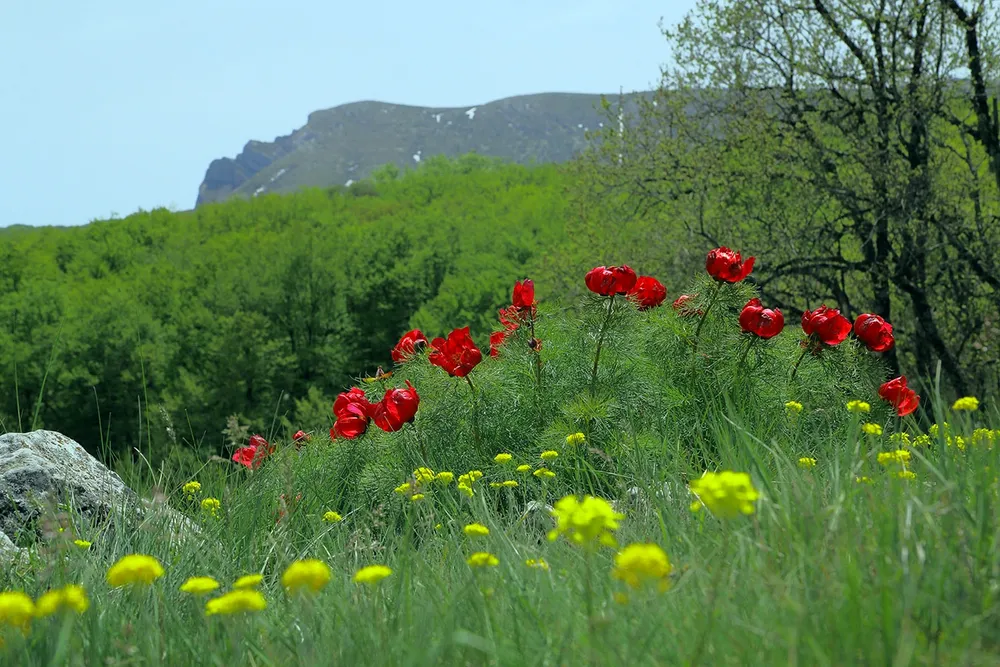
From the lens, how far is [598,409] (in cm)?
425

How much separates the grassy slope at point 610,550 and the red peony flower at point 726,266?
31 centimetres

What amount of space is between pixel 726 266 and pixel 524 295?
996 mm

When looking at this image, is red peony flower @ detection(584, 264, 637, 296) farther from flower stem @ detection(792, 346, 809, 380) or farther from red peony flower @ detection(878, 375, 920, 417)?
red peony flower @ detection(878, 375, 920, 417)

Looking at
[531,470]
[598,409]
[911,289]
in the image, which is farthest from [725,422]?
[911,289]

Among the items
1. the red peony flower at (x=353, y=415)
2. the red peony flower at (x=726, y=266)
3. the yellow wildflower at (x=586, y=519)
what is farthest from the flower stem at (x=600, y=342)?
the yellow wildflower at (x=586, y=519)

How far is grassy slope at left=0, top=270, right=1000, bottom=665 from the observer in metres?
1.53

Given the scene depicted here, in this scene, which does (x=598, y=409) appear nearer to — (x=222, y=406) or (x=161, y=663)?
(x=161, y=663)

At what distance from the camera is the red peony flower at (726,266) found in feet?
14.5

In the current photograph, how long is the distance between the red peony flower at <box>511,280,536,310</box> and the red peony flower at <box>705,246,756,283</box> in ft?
2.86

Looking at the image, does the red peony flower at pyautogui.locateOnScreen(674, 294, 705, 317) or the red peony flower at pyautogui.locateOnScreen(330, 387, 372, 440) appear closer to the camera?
the red peony flower at pyautogui.locateOnScreen(330, 387, 372, 440)

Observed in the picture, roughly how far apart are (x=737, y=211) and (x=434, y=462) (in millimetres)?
10497

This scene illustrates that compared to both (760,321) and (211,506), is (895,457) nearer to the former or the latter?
(760,321)

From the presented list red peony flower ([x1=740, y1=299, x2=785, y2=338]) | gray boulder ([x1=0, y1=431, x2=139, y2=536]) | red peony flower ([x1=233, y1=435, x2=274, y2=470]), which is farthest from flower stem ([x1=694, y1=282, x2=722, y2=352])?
gray boulder ([x1=0, y1=431, x2=139, y2=536])

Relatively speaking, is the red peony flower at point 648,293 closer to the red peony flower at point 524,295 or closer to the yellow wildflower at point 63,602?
the red peony flower at point 524,295
